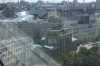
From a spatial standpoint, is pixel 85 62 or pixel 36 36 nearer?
pixel 85 62

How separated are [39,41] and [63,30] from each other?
0.47 metres

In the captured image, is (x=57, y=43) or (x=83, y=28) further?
(x=83, y=28)

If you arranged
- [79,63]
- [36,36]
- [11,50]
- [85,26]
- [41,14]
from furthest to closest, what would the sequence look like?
[41,14] → [85,26] → [36,36] → [11,50] → [79,63]

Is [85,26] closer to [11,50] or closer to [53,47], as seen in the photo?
[53,47]

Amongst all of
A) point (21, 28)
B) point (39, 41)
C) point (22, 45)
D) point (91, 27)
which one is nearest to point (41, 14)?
point (91, 27)

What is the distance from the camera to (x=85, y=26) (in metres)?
6.42

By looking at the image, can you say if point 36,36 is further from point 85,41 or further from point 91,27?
point 91,27

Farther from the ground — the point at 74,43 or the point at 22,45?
the point at 22,45

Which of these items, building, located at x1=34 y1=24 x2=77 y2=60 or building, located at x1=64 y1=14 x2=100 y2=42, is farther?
building, located at x1=64 y1=14 x2=100 y2=42

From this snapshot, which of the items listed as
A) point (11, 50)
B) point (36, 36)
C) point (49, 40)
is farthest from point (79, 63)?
point (36, 36)

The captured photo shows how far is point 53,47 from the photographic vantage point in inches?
158

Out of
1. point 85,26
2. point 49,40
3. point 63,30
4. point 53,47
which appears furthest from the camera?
point 85,26

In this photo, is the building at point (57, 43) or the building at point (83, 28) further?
the building at point (83, 28)

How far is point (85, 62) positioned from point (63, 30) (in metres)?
1.98
